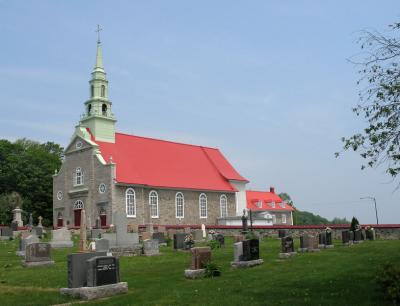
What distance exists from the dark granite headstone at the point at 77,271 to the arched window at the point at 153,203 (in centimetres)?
3360

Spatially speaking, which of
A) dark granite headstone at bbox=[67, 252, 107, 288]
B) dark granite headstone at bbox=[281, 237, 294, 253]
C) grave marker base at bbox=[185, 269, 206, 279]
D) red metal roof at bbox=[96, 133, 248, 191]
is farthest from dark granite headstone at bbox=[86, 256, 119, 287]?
red metal roof at bbox=[96, 133, 248, 191]

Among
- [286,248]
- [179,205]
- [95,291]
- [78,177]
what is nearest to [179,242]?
[286,248]

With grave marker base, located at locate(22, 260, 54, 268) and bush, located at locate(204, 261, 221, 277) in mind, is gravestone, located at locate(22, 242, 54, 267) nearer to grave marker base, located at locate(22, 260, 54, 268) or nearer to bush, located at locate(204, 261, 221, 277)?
grave marker base, located at locate(22, 260, 54, 268)

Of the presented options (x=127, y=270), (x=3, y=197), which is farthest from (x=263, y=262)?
(x=3, y=197)

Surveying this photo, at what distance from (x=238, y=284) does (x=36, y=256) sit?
30.8ft

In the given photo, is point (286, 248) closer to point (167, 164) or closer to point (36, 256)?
point (36, 256)

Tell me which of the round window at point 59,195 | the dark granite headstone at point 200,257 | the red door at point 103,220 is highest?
the round window at point 59,195

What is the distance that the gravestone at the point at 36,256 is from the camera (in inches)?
714

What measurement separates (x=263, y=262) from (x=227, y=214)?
120 feet

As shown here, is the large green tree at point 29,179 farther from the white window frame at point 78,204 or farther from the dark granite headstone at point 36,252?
the dark granite headstone at point 36,252

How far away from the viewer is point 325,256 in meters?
17.8

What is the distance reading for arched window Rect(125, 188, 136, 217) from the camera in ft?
143

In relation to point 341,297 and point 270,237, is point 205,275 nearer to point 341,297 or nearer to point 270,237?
point 341,297

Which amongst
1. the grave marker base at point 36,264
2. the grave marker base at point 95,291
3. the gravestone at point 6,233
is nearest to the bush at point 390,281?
the grave marker base at point 95,291
